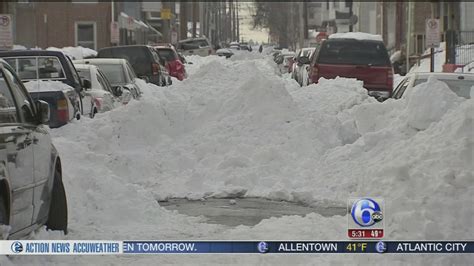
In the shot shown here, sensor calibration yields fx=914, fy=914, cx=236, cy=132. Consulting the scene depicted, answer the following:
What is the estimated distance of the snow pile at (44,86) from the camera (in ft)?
44.7

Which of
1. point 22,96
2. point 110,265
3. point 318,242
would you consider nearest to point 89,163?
point 22,96

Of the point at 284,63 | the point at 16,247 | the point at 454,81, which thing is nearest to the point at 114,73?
the point at 454,81

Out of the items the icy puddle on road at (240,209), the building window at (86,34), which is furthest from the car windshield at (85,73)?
the building window at (86,34)

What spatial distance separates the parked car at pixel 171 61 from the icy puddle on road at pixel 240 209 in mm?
21217

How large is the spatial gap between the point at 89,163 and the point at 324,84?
384 inches

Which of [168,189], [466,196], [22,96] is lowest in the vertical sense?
[168,189]

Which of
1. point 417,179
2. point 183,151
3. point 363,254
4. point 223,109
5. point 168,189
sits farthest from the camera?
point 223,109

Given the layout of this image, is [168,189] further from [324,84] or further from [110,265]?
[324,84]

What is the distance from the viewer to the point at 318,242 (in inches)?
271

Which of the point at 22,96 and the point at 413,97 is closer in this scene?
the point at 22,96

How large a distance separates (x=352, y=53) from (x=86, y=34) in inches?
1335

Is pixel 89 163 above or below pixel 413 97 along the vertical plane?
below

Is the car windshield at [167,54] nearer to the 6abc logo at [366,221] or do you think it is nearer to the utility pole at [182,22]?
the 6abc logo at [366,221]

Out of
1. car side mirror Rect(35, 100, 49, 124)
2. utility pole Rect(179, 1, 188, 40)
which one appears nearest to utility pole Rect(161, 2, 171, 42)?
utility pole Rect(179, 1, 188, 40)
